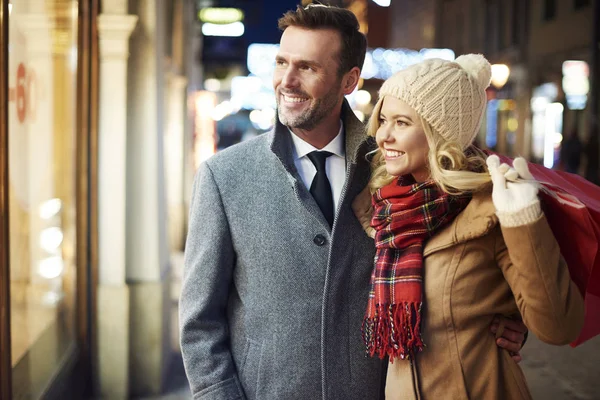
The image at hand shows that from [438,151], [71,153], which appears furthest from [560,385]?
[438,151]

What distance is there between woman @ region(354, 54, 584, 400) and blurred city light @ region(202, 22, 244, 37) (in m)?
15.3

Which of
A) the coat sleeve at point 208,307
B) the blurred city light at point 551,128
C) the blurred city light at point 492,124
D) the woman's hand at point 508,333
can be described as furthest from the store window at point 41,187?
the blurred city light at point 492,124

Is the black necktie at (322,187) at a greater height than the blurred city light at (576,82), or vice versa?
the blurred city light at (576,82)

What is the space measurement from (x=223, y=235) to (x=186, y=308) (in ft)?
0.85

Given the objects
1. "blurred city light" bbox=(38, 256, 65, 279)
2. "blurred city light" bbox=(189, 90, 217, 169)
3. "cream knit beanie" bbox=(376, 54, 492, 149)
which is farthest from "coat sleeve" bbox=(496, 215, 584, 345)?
"blurred city light" bbox=(189, 90, 217, 169)

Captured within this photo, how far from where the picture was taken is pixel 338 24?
259 centimetres

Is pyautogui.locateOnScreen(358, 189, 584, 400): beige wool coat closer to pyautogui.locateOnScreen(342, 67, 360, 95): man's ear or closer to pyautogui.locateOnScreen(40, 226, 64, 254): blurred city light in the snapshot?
pyautogui.locateOnScreen(342, 67, 360, 95): man's ear

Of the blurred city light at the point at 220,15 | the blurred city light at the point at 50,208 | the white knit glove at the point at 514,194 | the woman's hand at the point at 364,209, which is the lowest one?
the blurred city light at the point at 50,208

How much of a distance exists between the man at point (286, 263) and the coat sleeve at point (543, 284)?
0.60 metres

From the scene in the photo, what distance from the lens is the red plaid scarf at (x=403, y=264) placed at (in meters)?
2.23

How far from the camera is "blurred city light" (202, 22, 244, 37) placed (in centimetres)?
1720

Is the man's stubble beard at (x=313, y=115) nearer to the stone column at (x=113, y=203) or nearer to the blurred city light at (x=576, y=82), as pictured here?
the stone column at (x=113, y=203)

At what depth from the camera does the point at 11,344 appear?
3.92 m

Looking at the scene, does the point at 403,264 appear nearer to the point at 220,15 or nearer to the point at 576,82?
the point at 220,15
